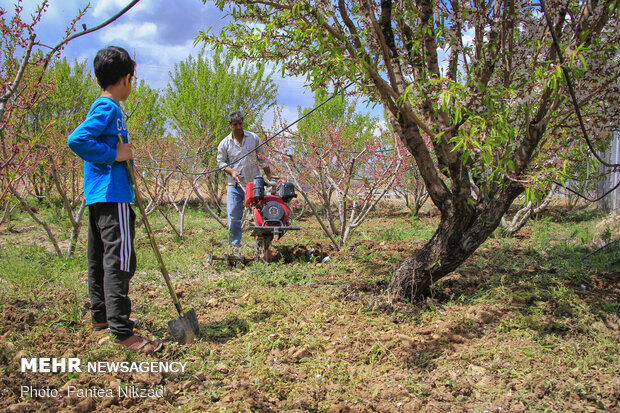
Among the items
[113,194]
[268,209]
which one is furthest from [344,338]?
[268,209]

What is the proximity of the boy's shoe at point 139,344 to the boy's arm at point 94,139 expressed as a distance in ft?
3.37

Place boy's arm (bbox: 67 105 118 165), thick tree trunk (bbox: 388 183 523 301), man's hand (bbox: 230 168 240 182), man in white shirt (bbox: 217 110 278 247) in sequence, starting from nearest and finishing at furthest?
boy's arm (bbox: 67 105 118 165) → thick tree trunk (bbox: 388 183 523 301) → man's hand (bbox: 230 168 240 182) → man in white shirt (bbox: 217 110 278 247)

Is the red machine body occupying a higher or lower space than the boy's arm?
lower

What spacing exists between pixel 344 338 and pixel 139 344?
122 centimetres

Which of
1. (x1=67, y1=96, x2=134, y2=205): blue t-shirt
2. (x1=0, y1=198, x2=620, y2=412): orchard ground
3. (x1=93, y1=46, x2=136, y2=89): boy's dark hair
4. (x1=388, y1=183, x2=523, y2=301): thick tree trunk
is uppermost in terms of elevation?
(x1=93, y1=46, x2=136, y2=89): boy's dark hair

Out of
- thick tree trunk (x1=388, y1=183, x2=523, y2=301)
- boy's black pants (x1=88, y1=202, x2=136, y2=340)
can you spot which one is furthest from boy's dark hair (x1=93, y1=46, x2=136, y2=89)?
thick tree trunk (x1=388, y1=183, x2=523, y2=301)

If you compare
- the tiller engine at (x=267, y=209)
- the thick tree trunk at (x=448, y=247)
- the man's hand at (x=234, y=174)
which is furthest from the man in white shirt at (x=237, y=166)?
the thick tree trunk at (x=448, y=247)

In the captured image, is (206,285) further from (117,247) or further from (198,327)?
(117,247)

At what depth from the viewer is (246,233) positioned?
7.11 meters

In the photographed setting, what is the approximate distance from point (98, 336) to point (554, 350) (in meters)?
2.71

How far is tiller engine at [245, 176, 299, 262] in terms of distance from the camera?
4504 millimetres

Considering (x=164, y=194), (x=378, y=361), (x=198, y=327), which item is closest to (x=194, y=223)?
(x=164, y=194)

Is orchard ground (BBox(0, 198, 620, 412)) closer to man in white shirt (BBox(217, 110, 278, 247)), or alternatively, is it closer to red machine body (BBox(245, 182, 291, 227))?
red machine body (BBox(245, 182, 291, 227))

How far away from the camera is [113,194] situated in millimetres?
2549
